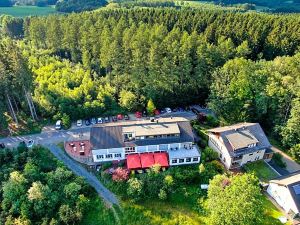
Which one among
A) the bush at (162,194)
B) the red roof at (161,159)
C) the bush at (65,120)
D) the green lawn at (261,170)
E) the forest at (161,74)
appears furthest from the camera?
the bush at (65,120)

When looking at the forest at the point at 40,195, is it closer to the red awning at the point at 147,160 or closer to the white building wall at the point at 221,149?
the red awning at the point at 147,160

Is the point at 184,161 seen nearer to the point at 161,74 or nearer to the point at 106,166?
the point at 106,166

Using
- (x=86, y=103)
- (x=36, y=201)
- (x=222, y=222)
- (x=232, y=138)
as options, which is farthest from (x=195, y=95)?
(x=36, y=201)

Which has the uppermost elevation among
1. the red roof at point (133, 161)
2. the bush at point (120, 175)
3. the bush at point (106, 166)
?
the red roof at point (133, 161)

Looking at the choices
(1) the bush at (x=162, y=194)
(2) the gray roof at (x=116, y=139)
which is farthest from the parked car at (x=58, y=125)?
(1) the bush at (x=162, y=194)

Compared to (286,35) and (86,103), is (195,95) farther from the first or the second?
(286,35)

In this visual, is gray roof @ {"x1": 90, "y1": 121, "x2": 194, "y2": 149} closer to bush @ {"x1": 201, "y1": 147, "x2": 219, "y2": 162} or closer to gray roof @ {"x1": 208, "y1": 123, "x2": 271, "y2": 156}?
bush @ {"x1": 201, "y1": 147, "x2": 219, "y2": 162}
